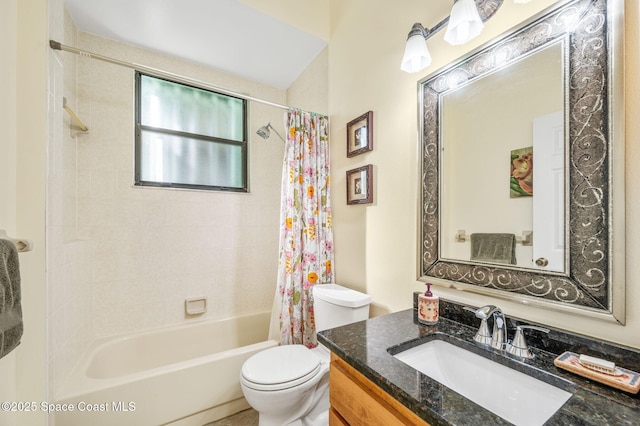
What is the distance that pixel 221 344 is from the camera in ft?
7.19

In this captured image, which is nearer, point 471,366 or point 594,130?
point 594,130

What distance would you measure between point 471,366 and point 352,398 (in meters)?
0.40

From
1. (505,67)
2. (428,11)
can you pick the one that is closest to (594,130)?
(505,67)

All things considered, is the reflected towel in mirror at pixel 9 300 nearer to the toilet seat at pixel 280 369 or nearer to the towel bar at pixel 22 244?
the towel bar at pixel 22 244

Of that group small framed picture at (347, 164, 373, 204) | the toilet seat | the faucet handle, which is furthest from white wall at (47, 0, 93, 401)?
the faucet handle

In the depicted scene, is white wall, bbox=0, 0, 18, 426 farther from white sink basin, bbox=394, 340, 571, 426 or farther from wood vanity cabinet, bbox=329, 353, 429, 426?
white sink basin, bbox=394, 340, 571, 426

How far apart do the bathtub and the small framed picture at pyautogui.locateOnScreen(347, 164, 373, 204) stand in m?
1.12

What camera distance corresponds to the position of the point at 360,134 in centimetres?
160

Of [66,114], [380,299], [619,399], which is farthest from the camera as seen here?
[66,114]

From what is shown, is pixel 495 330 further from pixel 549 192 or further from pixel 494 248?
pixel 549 192

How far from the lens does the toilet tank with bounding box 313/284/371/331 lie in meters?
1.39

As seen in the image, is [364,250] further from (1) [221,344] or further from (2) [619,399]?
(1) [221,344]

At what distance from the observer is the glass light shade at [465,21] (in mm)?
873

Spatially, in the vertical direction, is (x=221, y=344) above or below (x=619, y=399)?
below
